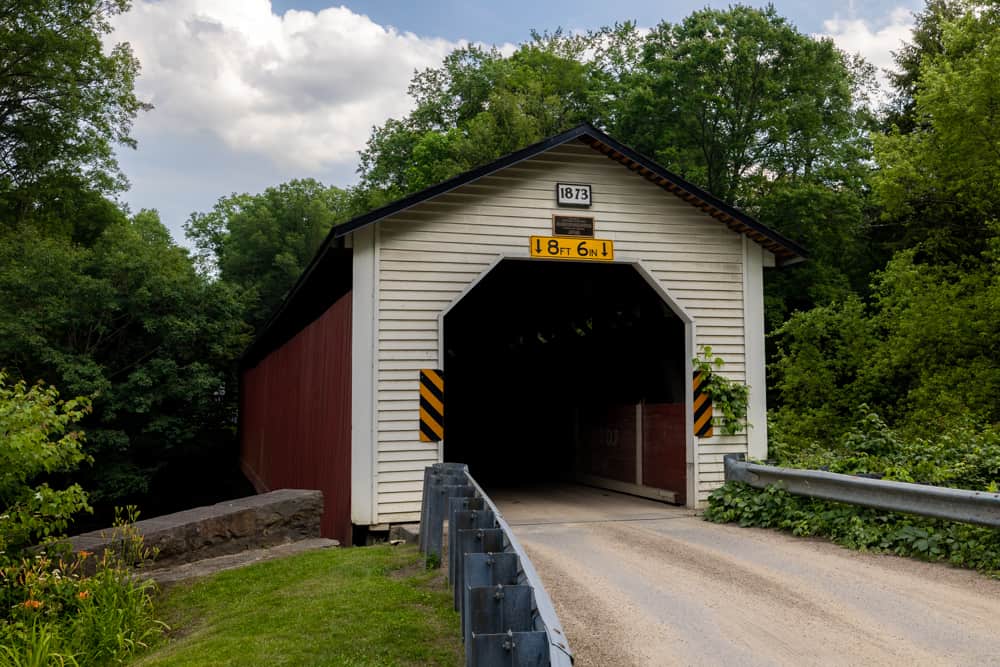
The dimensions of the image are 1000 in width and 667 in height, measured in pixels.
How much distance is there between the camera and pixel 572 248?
9.85 m

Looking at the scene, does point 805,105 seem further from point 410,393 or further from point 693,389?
point 410,393

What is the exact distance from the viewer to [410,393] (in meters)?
9.15

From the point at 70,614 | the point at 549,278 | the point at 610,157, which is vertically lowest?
the point at 70,614

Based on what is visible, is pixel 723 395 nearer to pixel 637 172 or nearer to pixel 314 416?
pixel 637 172

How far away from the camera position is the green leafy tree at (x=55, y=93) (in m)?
26.4

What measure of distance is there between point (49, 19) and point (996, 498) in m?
29.8

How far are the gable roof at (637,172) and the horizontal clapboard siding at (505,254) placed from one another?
4.4 inches

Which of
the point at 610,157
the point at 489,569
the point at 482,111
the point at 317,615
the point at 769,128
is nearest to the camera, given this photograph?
the point at 489,569

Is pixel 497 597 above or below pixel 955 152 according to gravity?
below

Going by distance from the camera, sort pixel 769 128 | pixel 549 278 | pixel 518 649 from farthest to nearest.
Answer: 1. pixel 769 128
2. pixel 549 278
3. pixel 518 649

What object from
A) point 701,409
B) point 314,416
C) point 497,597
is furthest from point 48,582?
point 701,409

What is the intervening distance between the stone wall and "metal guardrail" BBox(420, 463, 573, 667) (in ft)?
11.5

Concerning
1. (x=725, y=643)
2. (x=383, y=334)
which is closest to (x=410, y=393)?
(x=383, y=334)

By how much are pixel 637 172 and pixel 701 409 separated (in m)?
2.94
